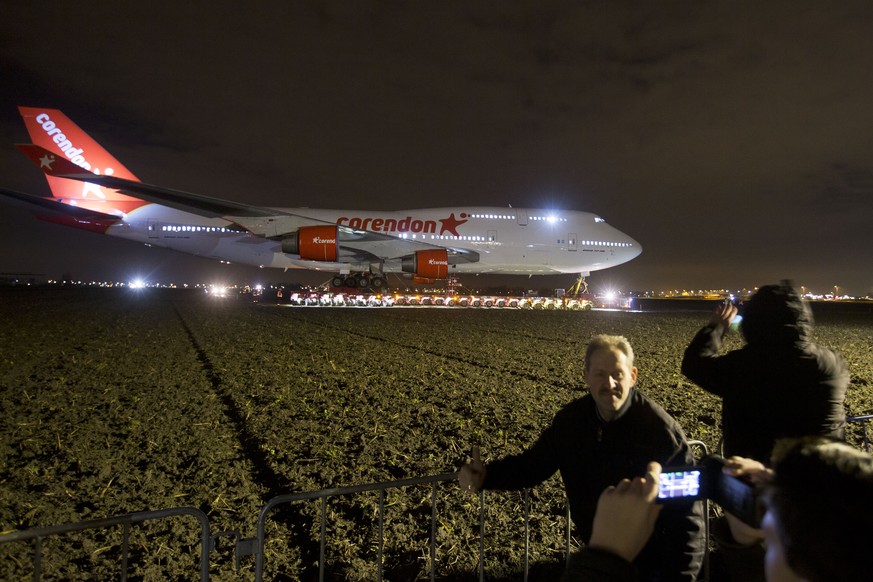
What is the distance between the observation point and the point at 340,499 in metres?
Result: 4.02

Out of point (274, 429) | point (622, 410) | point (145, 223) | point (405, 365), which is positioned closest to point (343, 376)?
point (405, 365)

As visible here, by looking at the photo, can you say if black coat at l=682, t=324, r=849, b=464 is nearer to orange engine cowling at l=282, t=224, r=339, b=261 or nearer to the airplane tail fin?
orange engine cowling at l=282, t=224, r=339, b=261

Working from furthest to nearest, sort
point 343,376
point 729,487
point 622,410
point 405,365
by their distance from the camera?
1. point 405,365
2. point 343,376
3. point 622,410
4. point 729,487

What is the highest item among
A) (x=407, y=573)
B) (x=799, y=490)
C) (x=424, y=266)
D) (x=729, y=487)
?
(x=424, y=266)

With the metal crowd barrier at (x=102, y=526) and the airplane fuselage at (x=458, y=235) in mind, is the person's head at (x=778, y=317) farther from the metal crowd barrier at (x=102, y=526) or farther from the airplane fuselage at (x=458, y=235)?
the airplane fuselage at (x=458, y=235)

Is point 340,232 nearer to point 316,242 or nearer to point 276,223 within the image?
point 316,242

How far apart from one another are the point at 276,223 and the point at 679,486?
2327 cm

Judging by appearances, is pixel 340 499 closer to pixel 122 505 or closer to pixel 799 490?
pixel 122 505

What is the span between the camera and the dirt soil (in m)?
3.26

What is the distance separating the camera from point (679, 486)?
4.67ft

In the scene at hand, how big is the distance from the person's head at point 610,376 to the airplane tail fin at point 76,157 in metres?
26.1

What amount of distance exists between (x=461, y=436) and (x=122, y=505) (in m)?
3.14

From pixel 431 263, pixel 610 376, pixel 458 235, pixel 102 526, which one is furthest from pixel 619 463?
pixel 458 235

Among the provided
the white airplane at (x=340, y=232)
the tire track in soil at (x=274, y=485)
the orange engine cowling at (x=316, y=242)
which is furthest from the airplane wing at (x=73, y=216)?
the tire track in soil at (x=274, y=485)
